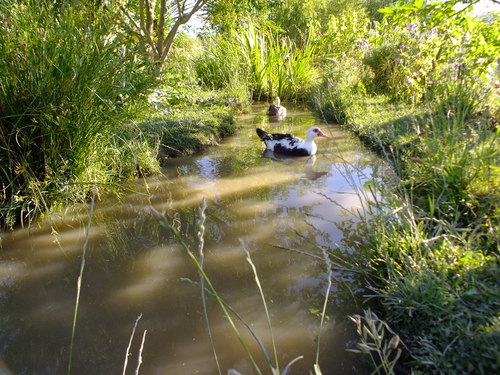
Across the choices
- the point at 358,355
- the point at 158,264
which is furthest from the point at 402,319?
the point at 158,264

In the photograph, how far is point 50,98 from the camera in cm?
269

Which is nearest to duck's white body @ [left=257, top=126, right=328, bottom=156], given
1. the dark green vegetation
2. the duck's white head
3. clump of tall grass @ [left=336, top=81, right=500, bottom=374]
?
the duck's white head

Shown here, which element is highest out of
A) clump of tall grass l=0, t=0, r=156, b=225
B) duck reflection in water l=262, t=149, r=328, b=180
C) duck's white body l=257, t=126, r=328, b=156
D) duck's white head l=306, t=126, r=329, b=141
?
clump of tall grass l=0, t=0, r=156, b=225

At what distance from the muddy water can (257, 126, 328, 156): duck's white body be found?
120 cm

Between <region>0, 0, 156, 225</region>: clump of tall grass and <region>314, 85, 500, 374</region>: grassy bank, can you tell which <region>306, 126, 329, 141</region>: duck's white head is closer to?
<region>314, 85, 500, 374</region>: grassy bank

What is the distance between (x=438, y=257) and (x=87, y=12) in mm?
3425

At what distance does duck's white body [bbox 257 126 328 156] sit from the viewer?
4.94m

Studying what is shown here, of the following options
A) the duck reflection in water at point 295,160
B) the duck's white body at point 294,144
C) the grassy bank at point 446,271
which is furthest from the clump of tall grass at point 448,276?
the duck's white body at point 294,144

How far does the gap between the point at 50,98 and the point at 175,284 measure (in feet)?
5.78

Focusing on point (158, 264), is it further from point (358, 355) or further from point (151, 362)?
point (358, 355)

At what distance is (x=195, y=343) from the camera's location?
178 centimetres

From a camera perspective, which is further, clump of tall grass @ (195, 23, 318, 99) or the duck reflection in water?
clump of tall grass @ (195, 23, 318, 99)

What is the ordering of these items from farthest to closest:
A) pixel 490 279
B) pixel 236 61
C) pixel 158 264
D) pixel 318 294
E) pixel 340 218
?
1. pixel 236 61
2. pixel 340 218
3. pixel 158 264
4. pixel 318 294
5. pixel 490 279

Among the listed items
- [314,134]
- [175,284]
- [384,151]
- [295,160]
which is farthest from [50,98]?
[314,134]
